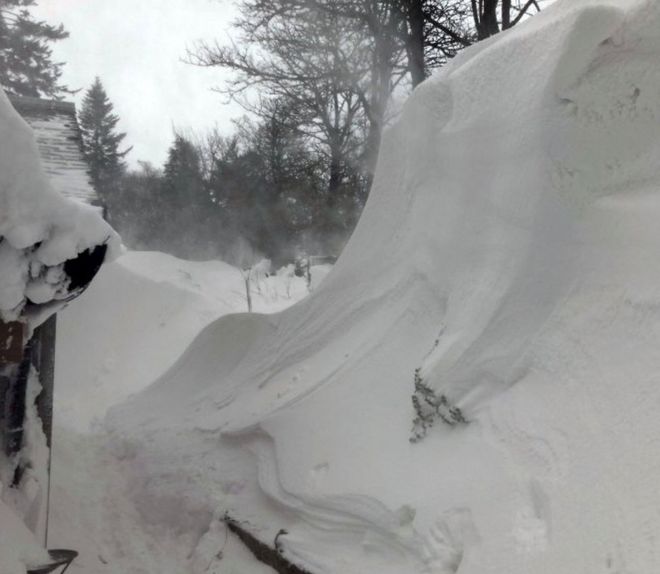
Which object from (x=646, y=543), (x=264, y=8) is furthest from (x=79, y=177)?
(x=264, y=8)

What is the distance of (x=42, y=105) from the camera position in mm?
8453

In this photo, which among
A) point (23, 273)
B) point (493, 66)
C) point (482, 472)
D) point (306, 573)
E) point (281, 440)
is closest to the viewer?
point (23, 273)

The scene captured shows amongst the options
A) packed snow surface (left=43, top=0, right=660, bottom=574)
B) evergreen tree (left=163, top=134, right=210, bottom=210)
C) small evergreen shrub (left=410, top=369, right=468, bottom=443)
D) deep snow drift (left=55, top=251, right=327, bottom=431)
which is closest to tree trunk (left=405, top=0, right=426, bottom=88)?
deep snow drift (left=55, top=251, right=327, bottom=431)

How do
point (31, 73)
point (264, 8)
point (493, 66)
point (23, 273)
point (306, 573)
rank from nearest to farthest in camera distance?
point (23, 273) < point (306, 573) < point (493, 66) < point (264, 8) < point (31, 73)

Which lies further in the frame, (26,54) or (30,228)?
(26,54)

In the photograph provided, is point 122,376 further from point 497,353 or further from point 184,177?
point 184,177

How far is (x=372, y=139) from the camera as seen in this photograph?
14.4m

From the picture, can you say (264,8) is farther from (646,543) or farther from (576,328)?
(646,543)

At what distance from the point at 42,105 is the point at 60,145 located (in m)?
2.18

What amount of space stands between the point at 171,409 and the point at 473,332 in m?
3.71

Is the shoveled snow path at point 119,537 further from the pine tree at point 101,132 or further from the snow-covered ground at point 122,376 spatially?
the pine tree at point 101,132

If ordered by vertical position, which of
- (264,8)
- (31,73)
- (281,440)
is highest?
(31,73)

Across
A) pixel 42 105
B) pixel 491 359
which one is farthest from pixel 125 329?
pixel 491 359

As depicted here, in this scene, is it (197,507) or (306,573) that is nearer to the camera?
(306,573)
